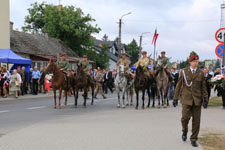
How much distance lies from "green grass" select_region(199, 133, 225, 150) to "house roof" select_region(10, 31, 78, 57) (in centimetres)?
2820

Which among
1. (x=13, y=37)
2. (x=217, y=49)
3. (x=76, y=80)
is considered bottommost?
(x=76, y=80)

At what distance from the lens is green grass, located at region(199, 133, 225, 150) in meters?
7.24

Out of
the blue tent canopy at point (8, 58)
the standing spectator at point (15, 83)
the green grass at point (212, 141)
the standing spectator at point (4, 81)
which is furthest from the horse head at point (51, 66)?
the blue tent canopy at point (8, 58)

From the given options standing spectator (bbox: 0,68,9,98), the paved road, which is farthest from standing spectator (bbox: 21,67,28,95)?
the paved road

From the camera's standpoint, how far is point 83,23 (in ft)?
177

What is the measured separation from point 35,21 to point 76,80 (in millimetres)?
48725

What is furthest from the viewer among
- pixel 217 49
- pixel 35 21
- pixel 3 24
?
pixel 35 21

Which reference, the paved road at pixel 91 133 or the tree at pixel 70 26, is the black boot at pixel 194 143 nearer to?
the paved road at pixel 91 133

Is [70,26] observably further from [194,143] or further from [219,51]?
[194,143]

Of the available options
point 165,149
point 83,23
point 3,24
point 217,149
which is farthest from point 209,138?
point 83,23

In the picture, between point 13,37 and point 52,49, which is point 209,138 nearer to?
point 13,37

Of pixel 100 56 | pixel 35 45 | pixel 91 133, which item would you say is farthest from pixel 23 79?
pixel 100 56

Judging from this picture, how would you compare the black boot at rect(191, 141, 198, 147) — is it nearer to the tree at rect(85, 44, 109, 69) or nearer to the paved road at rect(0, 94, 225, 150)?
the paved road at rect(0, 94, 225, 150)

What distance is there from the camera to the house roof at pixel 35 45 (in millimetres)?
38625
